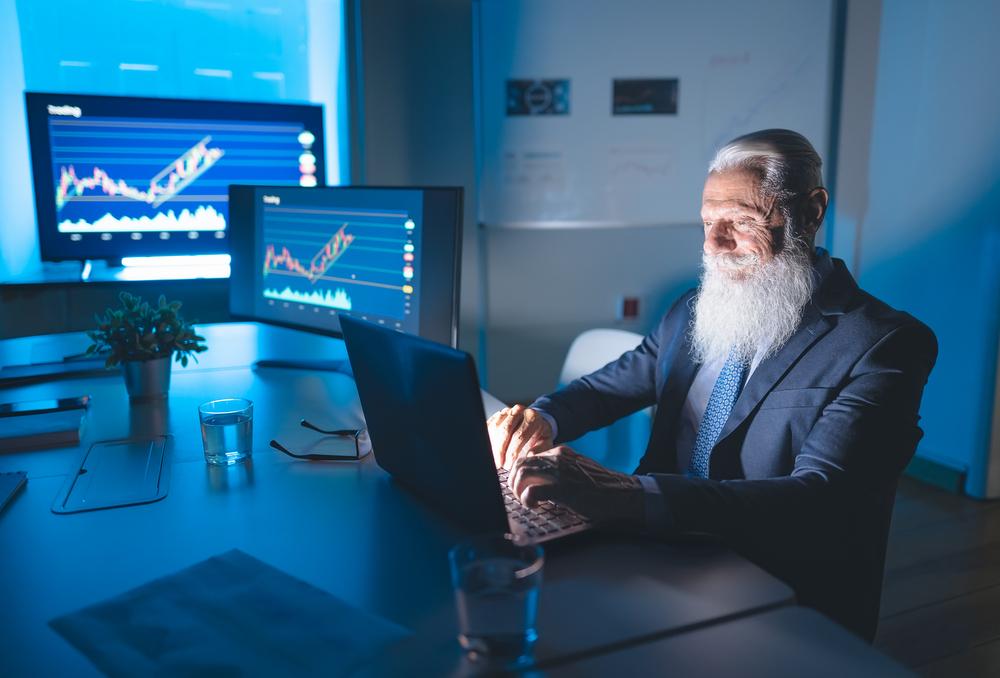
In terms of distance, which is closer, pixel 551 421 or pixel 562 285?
pixel 551 421

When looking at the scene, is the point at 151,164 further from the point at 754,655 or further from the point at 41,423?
the point at 754,655

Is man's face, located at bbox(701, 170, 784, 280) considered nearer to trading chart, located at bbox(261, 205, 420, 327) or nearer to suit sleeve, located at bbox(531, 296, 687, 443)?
suit sleeve, located at bbox(531, 296, 687, 443)

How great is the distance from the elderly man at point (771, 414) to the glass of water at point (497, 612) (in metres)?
0.25

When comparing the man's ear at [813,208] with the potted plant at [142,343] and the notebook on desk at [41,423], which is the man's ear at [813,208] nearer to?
the potted plant at [142,343]

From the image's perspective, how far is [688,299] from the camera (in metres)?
1.72

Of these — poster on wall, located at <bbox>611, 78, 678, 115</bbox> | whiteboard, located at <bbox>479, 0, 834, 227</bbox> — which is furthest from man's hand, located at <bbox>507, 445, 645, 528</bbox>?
poster on wall, located at <bbox>611, 78, 678, 115</bbox>

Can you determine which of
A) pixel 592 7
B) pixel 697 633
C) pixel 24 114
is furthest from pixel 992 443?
pixel 24 114

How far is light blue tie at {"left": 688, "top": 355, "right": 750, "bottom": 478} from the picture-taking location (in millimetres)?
1458

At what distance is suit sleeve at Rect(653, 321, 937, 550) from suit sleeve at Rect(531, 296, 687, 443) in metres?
0.50

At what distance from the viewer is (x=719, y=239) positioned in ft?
4.96

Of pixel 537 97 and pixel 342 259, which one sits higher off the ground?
pixel 537 97

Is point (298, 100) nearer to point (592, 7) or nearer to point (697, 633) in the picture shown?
point (592, 7)

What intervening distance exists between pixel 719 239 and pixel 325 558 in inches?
38.0

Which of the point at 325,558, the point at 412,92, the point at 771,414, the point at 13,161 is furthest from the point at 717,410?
the point at 13,161
